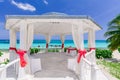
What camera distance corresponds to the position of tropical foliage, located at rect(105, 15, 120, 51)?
21.8 meters

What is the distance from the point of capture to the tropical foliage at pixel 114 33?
71.5 ft

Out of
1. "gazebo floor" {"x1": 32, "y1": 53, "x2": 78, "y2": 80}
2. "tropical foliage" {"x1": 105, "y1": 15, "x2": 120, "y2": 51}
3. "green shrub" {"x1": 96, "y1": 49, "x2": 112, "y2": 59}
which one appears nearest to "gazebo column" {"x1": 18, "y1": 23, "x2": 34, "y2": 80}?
"gazebo floor" {"x1": 32, "y1": 53, "x2": 78, "y2": 80}

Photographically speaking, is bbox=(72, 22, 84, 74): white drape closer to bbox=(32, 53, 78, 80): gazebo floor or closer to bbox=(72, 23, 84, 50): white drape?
bbox=(72, 23, 84, 50): white drape

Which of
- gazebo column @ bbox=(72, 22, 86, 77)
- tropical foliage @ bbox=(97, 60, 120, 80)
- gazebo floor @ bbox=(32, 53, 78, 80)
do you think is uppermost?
gazebo column @ bbox=(72, 22, 86, 77)

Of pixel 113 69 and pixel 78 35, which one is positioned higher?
pixel 78 35

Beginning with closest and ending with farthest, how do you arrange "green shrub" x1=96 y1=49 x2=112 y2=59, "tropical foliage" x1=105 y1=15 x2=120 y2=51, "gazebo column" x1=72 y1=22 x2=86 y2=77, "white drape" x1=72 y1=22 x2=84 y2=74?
"gazebo column" x1=72 y1=22 x2=86 y2=77, "white drape" x1=72 y1=22 x2=84 y2=74, "tropical foliage" x1=105 y1=15 x2=120 y2=51, "green shrub" x1=96 y1=49 x2=112 y2=59

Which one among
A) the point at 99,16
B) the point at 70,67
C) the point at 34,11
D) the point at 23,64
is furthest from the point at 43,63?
the point at 34,11

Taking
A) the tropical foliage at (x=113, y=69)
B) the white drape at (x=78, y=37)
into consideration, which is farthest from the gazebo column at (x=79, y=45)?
the tropical foliage at (x=113, y=69)

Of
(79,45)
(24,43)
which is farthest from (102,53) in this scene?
(24,43)

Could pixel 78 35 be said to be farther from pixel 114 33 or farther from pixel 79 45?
pixel 114 33

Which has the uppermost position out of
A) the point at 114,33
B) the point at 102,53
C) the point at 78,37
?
the point at 114,33

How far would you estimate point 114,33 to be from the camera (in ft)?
73.5

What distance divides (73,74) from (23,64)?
2.45 meters

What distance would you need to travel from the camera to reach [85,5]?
67.9 meters
